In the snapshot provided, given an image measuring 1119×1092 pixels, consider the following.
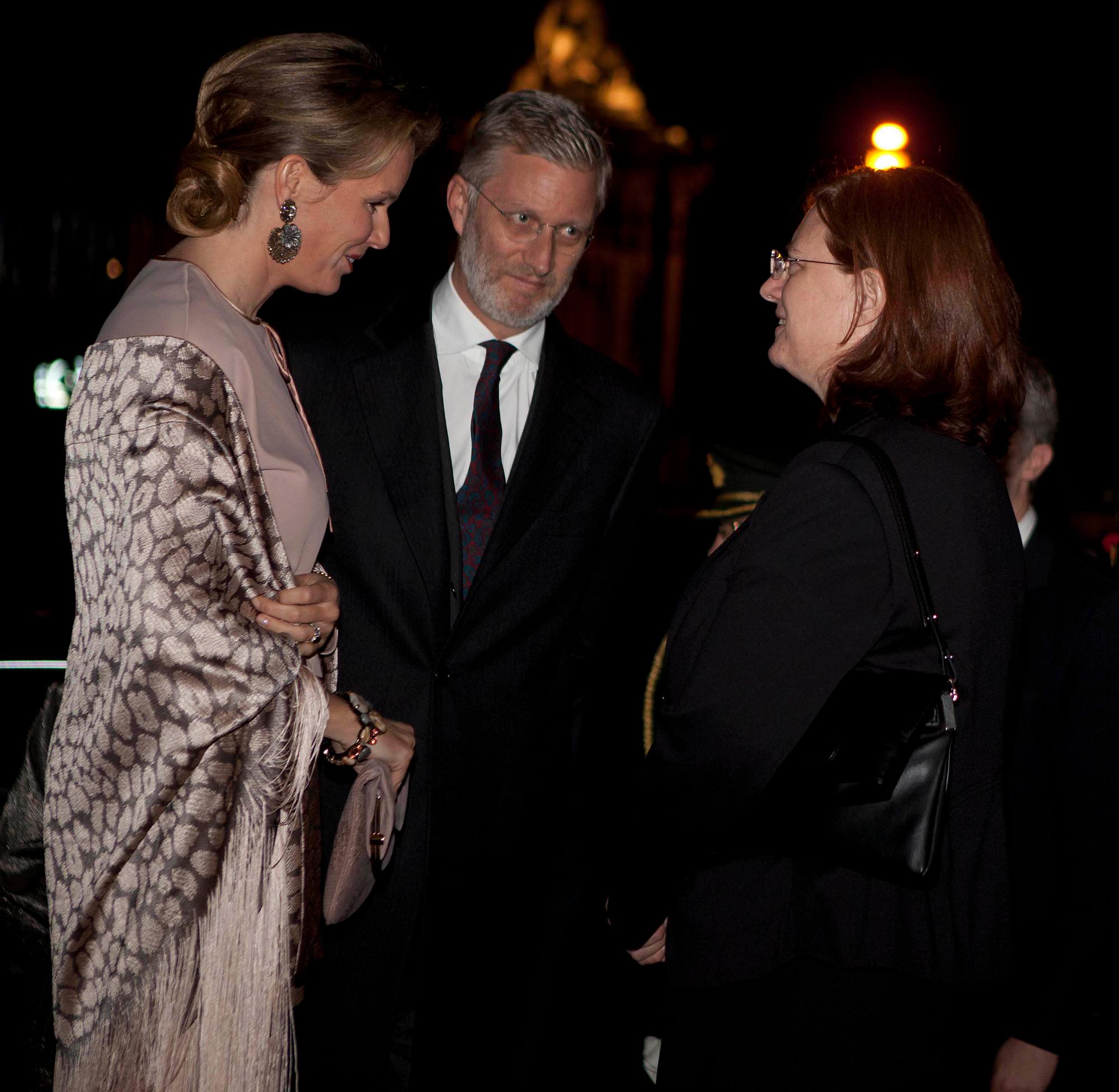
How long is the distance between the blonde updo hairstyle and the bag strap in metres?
0.95

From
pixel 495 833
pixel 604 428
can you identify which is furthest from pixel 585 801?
pixel 604 428

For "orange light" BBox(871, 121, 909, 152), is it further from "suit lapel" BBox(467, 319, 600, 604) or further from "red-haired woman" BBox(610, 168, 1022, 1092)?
"red-haired woman" BBox(610, 168, 1022, 1092)

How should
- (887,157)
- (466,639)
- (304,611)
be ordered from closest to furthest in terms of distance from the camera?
(304,611) < (466,639) < (887,157)

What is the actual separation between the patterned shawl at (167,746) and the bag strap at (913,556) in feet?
2.70

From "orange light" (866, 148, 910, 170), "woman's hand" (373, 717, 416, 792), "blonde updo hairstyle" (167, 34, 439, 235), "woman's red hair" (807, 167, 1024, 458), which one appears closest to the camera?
"woman's red hair" (807, 167, 1024, 458)

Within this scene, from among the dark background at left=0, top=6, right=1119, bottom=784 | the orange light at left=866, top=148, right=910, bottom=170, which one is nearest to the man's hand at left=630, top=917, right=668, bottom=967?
the dark background at left=0, top=6, right=1119, bottom=784

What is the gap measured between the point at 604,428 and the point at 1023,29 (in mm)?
4860

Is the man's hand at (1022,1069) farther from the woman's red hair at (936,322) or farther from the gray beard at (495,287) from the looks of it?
the gray beard at (495,287)

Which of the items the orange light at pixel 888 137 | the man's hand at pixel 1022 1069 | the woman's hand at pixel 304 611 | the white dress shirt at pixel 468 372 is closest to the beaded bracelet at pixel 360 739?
the woman's hand at pixel 304 611

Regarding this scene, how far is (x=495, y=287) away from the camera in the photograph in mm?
2328

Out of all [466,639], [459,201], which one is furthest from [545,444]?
[459,201]

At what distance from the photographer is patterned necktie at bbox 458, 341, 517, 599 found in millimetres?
2232

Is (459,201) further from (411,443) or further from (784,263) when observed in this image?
(784,263)

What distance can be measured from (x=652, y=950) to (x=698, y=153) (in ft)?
17.4
